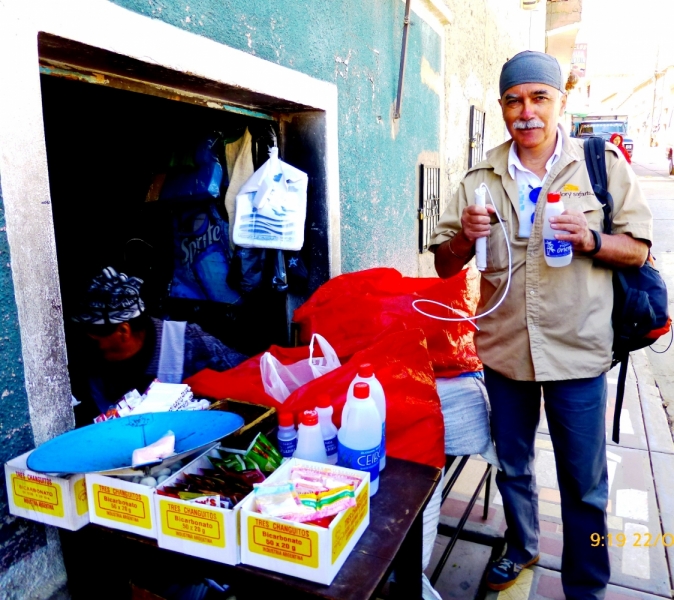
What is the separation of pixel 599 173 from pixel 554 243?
14.6 inches

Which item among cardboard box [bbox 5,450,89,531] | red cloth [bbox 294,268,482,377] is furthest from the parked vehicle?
cardboard box [bbox 5,450,89,531]

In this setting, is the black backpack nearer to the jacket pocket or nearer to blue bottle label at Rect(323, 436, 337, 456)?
the jacket pocket

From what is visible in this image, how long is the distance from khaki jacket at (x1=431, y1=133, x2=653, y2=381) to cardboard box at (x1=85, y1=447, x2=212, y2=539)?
1.39 meters

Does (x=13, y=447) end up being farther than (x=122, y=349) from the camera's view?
No

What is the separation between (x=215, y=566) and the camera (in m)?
1.28

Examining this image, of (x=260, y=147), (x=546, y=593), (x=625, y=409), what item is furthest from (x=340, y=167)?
(x=625, y=409)

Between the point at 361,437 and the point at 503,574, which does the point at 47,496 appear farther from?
the point at 503,574

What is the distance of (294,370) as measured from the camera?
2258 millimetres

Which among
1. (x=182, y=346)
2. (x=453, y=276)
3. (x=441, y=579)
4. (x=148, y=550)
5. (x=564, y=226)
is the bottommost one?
(x=441, y=579)

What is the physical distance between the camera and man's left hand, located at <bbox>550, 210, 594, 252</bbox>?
1801mm

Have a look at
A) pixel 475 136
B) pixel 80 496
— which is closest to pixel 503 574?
pixel 80 496

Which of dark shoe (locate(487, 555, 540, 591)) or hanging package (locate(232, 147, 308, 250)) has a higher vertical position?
hanging package (locate(232, 147, 308, 250))

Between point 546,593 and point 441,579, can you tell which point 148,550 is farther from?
point 546,593

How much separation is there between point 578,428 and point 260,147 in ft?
6.87
